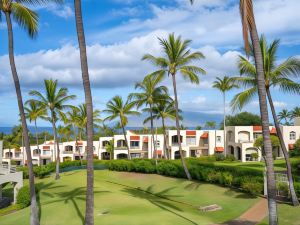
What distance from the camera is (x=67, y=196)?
2969 centimetres

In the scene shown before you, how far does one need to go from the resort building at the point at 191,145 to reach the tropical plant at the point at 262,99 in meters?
50.3

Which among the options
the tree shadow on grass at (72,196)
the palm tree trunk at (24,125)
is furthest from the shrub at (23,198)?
the palm tree trunk at (24,125)

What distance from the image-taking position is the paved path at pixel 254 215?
2097cm

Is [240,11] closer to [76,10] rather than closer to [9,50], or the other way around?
[76,10]

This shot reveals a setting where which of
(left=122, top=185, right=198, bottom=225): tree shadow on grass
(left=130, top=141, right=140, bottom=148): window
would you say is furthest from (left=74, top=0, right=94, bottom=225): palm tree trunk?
(left=130, top=141, right=140, bottom=148): window

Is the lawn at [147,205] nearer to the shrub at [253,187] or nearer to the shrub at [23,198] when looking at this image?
the shrub at [253,187]

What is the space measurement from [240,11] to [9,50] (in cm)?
1319

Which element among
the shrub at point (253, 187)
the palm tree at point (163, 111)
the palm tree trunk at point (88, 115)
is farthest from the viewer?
the palm tree at point (163, 111)

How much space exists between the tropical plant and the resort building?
50267 mm

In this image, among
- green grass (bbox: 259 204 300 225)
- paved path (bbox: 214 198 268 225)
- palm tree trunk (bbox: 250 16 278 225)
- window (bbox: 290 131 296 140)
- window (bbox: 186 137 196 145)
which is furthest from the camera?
window (bbox: 186 137 196 145)

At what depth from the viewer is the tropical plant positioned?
12.4m

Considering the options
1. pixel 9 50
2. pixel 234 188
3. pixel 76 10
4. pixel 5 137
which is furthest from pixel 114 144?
pixel 76 10

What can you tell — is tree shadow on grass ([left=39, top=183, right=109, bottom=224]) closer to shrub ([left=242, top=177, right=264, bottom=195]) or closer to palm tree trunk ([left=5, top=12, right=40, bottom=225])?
palm tree trunk ([left=5, top=12, right=40, bottom=225])

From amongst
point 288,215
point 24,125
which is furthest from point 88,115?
point 288,215
